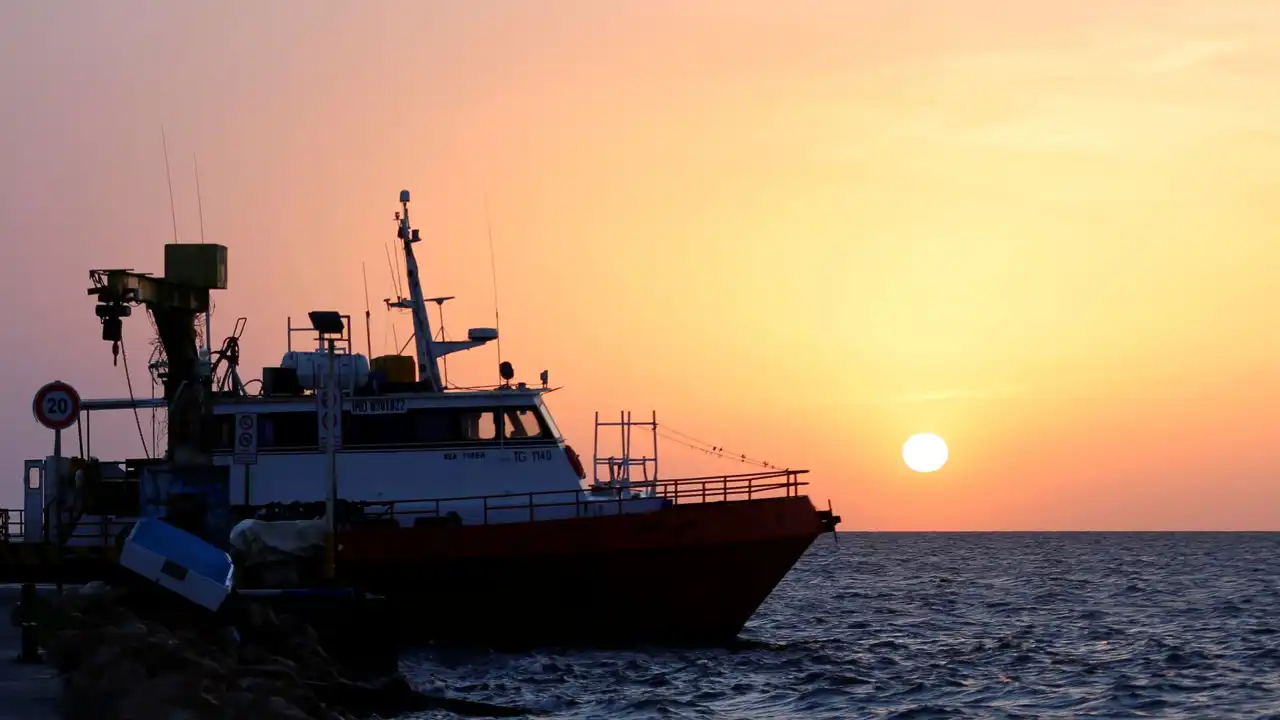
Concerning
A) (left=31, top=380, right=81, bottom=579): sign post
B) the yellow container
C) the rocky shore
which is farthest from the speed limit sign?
the yellow container

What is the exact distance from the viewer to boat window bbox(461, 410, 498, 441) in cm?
2428

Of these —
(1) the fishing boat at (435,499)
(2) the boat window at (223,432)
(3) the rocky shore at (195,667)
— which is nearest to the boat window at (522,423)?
(1) the fishing boat at (435,499)

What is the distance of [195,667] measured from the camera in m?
14.3

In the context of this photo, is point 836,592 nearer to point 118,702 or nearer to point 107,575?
point 107,575

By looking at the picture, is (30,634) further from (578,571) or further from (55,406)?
(578,571)

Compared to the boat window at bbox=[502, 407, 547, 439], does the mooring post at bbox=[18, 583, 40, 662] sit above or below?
below

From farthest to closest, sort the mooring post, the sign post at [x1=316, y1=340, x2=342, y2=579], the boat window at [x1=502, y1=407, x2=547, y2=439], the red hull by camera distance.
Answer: the boat window at [x1=502, y1=407, x2=547, y2=439]
the red hull
the sign post at [x1=316, y1=340, x2=342, y2=579]
the mooring post

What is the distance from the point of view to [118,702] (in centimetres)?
1299

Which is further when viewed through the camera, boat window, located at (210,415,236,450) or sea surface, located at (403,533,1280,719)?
boat window, located at (210,415,236,450)

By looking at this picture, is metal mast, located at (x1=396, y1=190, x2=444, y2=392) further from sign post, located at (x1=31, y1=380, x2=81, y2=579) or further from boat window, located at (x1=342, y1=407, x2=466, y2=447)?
sign post, located at (x1=31, y1=380, x2=81, y2=579)

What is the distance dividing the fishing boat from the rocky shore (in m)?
4.46

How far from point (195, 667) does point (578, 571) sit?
29.5 feet

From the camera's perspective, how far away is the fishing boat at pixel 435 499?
22.6m

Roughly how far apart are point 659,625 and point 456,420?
4295 mm
